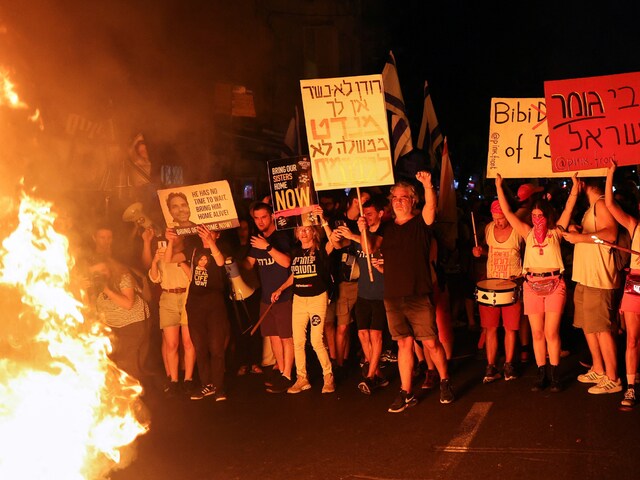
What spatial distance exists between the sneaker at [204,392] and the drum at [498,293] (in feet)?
9.38

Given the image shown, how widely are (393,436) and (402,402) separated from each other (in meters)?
0.75

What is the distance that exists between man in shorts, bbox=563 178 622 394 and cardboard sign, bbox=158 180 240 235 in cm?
337

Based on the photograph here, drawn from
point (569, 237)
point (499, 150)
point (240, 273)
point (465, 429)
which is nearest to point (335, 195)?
point (240, 273)

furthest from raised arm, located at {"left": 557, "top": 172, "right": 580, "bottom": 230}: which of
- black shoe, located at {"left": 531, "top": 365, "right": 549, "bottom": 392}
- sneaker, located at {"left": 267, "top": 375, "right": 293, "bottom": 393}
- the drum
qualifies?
sneaker, located at {"left": 267, "top": 375, "right": 293, "bottom": 393}

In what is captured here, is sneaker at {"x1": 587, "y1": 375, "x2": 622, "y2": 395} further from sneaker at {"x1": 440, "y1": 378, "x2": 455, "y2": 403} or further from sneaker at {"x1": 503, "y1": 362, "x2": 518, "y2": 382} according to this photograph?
sneaker at {"x1": 440, "y1": 378, "x2": 455, "y2": 403}

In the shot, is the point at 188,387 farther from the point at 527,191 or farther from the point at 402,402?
the point at 527,191

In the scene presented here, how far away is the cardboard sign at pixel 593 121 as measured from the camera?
Result: 23.5ft

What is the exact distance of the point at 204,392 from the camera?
7875 millimetres

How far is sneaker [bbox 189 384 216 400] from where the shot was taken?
785 cm

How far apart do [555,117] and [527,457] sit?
11.3 ft

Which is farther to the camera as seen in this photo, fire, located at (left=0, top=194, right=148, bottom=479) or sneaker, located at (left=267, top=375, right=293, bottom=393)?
sneaker, located at (left=267, top=375, right=293, bottom=393)

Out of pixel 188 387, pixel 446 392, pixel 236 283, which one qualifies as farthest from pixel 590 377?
pixel 188 387

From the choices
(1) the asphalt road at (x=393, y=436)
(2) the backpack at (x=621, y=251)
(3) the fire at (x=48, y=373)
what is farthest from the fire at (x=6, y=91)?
(2) the backpack at (x=621, y=251)

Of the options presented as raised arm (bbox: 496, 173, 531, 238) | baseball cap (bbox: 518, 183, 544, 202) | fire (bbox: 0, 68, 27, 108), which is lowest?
raised arm (bbox: 496, 173, 531, 238)
